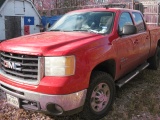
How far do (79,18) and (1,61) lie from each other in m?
1.68

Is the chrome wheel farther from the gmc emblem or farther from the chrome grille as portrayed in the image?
the gmc emblem

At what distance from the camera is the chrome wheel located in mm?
3464

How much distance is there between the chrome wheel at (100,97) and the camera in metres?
3.46

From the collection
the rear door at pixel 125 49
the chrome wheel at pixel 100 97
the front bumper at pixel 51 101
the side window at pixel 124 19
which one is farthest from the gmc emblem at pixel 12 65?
the side window at pixel 124 19

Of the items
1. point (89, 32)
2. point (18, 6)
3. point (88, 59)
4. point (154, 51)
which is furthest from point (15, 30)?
point (88, 59)

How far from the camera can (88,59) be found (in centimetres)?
311

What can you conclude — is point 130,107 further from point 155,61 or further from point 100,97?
point 155,61

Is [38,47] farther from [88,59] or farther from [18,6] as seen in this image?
[18,6]

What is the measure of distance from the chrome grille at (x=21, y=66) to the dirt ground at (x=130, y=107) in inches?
32.7

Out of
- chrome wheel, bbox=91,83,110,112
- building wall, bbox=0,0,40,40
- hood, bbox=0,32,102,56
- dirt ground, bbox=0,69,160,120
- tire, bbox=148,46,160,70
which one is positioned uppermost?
building wall, bbox=0,0,40,40

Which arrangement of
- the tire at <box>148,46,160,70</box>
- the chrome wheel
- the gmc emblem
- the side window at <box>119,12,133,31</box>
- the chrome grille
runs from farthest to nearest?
the tire at <box>148,46,160,70</box>
the side window at <box>119,12,133,31</box>
the chrome wheel
the gmc emblem
the chrome grille

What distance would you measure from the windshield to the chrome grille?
1350 millimetres

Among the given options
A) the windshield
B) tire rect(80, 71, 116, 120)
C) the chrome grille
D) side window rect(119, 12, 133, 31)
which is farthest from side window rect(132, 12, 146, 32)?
the chrome grille

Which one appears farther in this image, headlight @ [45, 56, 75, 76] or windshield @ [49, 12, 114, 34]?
windshield @ [49, 12, 114, 34]
